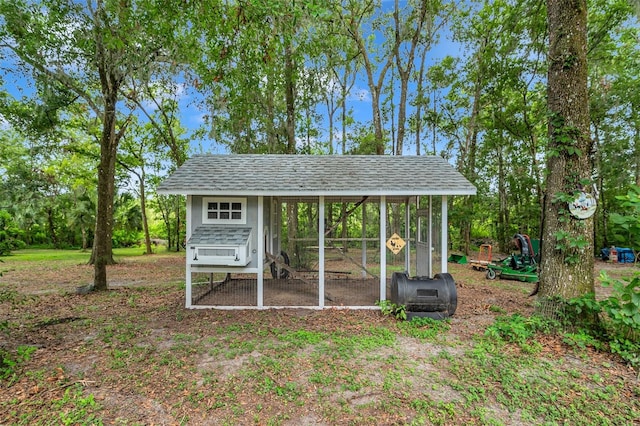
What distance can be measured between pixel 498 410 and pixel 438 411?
1.83 ft

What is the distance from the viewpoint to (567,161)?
13.9 ft

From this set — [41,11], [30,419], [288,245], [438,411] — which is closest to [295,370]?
[438,411]

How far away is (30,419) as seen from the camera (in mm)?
2514

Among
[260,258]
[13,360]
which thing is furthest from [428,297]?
[13,360]

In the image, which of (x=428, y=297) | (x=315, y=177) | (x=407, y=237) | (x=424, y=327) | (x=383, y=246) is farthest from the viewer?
(x=407, y=237)

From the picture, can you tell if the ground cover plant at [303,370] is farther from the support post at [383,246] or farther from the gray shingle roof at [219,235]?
the gray shingle roof at [219,235]

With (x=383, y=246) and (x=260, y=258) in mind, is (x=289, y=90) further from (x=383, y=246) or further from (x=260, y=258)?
(x=383, y=246)

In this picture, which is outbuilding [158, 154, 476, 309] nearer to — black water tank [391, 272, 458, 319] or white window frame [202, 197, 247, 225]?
white window frame [202, 197, 247, 225]

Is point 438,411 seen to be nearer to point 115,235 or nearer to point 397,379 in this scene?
point 397,379

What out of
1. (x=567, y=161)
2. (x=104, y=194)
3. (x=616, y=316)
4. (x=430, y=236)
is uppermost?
(x=567, y=161)

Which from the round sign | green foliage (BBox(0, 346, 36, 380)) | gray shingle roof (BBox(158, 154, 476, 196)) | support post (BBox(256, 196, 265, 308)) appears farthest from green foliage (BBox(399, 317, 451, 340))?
green foliage (BBox(0, 346, 36, 380))

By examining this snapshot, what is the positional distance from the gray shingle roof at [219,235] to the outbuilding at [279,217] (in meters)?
0.02

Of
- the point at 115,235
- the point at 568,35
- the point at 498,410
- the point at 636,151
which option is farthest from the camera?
the point at 115,235

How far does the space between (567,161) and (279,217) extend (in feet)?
19.7
